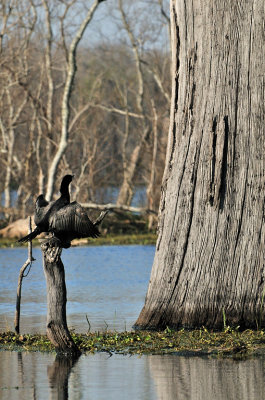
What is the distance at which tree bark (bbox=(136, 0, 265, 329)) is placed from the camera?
10617 mm

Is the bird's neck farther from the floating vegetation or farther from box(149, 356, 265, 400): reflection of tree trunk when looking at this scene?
box(149, 356, 265, 400): reflection of tree trunk

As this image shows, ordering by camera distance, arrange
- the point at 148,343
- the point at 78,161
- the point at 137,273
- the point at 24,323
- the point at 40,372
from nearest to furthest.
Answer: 1. the point at 40,372
2. the point at 148,343
3. the point at 24,323
4. the point at 137,273
5. the point at 78,161

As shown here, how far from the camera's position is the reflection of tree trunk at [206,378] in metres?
7.21

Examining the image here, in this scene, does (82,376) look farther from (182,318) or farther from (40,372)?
(182,318)

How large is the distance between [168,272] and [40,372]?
9.60 ft

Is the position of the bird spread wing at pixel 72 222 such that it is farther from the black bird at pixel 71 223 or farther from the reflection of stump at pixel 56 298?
the reflection of stump at pixel 56 298

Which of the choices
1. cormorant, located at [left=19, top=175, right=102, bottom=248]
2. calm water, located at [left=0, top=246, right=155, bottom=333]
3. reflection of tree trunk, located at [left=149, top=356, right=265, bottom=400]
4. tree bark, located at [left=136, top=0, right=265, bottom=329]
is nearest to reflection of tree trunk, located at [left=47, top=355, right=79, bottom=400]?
reflection of tree trunk, located at [left=149, top=356, right=265, bottom=400]

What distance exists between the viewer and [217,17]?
10820 mm

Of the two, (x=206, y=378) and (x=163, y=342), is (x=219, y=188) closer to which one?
(x=163, y=342)

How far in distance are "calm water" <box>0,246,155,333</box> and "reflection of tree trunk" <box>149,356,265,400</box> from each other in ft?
8.75

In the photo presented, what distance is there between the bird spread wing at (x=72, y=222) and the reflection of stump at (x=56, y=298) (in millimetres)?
189

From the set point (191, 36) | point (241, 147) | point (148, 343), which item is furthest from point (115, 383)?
point (191, 36)

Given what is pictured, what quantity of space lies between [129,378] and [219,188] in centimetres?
331

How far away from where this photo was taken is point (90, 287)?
16.8 metres
